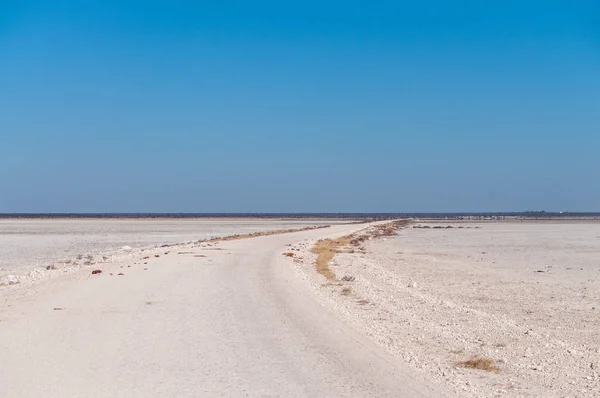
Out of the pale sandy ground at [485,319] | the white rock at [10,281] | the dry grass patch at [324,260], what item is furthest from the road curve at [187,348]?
the dry grass patch at [324,260]

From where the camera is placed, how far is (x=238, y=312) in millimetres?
15273

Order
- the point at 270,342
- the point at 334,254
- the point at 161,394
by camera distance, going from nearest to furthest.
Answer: the point at 161,394 < the point at 270,342 < the point at 334,254

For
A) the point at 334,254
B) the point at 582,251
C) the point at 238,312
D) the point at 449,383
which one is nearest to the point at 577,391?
the point at 449,383

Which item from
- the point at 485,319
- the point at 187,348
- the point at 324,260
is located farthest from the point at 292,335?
the point at 324,260

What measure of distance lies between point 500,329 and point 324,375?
19.5ft

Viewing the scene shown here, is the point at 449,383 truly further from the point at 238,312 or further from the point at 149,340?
the point at 238,312

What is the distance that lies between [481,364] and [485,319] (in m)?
5.15

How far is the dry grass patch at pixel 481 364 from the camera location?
33.6 ft

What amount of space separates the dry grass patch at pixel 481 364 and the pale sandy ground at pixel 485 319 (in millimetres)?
122

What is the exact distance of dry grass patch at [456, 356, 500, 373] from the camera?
10239 mm

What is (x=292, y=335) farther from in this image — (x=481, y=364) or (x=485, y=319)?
(x=485, y=319)

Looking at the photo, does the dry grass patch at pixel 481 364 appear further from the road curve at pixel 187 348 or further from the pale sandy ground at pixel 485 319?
the road curve at pixel 187 348

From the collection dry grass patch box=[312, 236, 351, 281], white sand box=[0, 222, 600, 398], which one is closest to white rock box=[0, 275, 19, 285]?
white sand box=[0, 222, 600, 398]

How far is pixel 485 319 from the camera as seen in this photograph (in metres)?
15.3
